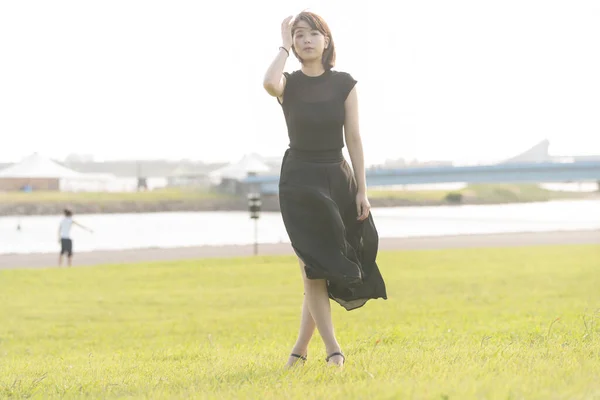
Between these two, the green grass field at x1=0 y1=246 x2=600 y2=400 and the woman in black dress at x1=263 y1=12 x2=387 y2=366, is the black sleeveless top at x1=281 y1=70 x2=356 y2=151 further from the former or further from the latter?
the green grass field at x1=0 y1=246 x2=600 y2=400

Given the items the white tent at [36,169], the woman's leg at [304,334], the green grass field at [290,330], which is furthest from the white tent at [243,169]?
the woman's leg at [304,334]

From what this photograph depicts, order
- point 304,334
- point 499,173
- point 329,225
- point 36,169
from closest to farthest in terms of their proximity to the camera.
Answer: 1. point 329,225
2. point 304,334
3. point 499,173
4. point 36,169

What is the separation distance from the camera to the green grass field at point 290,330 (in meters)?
3.61

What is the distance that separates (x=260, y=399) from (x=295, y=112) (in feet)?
5.28

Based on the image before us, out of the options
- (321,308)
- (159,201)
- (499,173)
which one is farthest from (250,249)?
(159,201)

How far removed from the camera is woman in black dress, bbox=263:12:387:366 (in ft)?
14.2

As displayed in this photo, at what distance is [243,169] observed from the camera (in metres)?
89.6

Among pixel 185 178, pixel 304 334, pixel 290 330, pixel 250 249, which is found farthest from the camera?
pixel 185 178

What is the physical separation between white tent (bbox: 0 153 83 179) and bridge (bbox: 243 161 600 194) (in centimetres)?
2403

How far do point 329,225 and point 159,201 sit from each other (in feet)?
279

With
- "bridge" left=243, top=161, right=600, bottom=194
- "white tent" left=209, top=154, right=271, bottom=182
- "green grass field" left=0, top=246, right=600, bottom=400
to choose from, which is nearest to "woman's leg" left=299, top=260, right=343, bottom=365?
"green grass field" left=0, top=246, right=600, bottom=400

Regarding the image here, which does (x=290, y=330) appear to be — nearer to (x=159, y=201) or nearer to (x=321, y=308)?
(x=321, y=308)

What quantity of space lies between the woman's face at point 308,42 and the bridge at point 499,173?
57.2 meters

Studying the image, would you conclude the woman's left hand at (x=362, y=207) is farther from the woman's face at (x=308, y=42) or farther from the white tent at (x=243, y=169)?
the white tent at (x=243, y=169)
